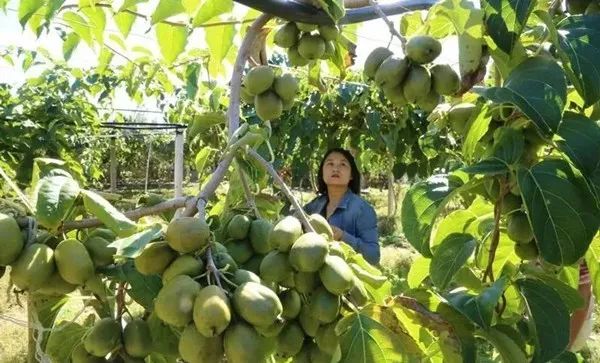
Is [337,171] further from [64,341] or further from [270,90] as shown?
[64,341]

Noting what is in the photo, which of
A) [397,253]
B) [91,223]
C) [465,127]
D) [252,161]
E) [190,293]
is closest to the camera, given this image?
[190,293]

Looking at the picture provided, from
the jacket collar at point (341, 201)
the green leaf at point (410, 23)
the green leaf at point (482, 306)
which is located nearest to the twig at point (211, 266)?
the green leaf at point (482, 306)

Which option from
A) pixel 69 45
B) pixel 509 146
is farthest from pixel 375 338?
pixel 69 45

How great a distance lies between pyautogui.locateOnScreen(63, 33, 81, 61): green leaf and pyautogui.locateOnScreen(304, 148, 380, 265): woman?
1.94 m

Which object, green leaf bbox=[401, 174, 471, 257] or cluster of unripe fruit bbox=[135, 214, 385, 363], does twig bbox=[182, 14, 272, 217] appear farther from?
green leaf bbox=[401, 174, 471, 257]

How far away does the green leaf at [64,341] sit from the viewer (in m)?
1.01

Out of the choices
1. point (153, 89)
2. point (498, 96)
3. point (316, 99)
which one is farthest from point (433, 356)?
point (316, 99)

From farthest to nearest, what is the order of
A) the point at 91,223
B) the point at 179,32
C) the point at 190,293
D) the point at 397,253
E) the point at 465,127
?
the point at 397,253 < the point at 179,32 < the point at 465,127 < the point at 91,223 < the point at 190,293

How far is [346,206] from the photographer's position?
3.88 metres

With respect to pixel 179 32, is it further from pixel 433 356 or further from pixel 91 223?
pixel 433 356

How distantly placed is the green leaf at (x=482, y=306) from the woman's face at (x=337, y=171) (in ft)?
10.1

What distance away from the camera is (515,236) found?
3.51 feet

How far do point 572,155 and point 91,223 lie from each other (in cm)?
70

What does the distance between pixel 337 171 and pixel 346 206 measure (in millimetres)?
281
